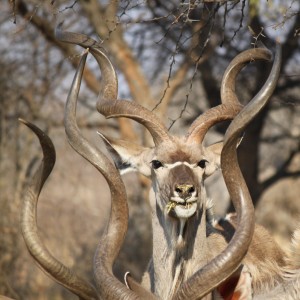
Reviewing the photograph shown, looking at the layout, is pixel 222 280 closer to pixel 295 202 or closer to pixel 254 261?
pixel 254 261

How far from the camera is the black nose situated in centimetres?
568

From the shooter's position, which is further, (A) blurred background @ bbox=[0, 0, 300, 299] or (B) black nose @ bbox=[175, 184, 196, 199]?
(A) blurred background @ bbox=[0, 0, 300, 299]

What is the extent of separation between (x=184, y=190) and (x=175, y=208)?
0.49 feet

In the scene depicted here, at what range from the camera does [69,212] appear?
15.0m

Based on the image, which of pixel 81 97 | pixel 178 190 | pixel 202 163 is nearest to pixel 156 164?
pixel 202 163

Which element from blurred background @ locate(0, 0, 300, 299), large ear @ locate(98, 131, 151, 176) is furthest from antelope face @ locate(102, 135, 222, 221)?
blurred background @ locate(0, 0, 300, 299)

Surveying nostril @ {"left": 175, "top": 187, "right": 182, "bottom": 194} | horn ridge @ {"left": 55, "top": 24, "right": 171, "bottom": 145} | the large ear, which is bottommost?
nostril @ {"left": 175, "top": 187, "right": 182, "bottom": 194}

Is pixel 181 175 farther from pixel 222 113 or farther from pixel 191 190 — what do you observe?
pixel 222 113

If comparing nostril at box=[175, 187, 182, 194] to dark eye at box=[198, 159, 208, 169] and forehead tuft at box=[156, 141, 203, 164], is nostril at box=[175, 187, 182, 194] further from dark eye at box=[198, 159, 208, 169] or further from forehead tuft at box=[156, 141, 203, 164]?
dark eye at box=[198, 159, 208, 169]

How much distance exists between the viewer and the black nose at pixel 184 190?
568cm

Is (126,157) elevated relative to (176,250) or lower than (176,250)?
elevated

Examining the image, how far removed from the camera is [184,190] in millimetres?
5680

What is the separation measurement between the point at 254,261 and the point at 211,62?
23.3 ft

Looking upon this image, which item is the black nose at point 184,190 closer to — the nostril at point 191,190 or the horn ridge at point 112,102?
the nostril at point 191,190
